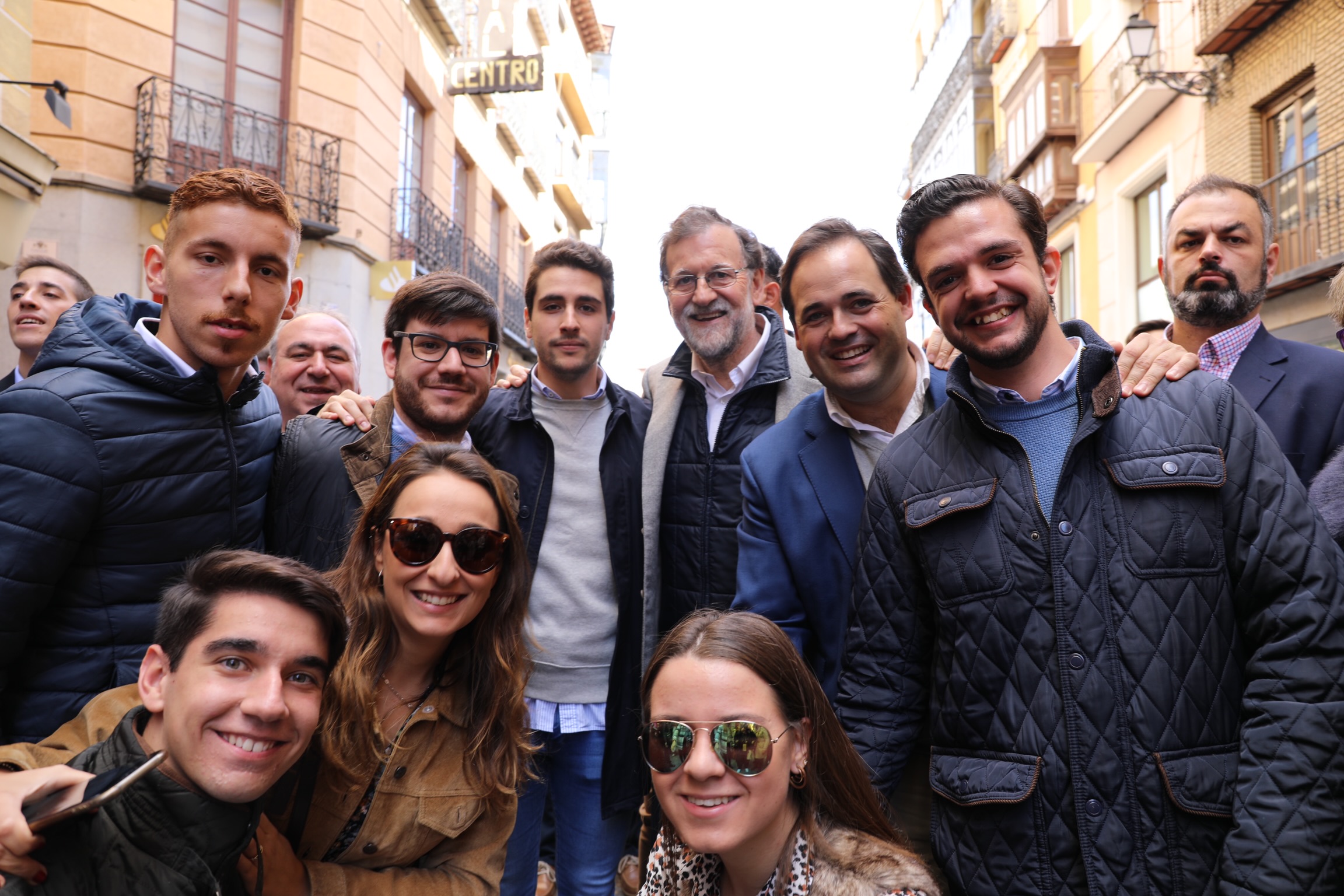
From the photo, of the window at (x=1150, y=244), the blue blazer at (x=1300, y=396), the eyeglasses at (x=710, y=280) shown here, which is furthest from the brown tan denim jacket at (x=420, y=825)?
the window at (x=1150, y=244)

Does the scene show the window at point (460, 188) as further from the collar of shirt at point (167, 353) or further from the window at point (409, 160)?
the collar of shirt at point (167, 353)

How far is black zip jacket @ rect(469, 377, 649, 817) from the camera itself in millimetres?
3619

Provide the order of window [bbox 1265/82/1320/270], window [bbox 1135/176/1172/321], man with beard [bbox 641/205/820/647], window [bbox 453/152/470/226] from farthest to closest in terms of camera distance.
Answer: window [bbox 453/152/470/226] → window [bbox 1135/176/1172/321] → window [bbox 1265/82/1320/270] → man with beard [bbox 641/205/820/647]

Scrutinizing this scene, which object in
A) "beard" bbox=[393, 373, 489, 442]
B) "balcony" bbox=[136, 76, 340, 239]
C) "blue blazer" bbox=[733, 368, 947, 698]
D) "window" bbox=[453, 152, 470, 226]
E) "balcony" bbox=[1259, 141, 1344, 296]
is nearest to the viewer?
"blue blazer" bbox=[733, 368, 947, 698]

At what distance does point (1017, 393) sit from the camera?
98.5 inches

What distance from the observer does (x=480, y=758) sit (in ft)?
8.79

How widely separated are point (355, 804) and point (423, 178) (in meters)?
14.9

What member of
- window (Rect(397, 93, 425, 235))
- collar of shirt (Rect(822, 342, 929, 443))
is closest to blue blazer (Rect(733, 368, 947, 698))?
collar of shirt (Rect(822, 342, 929, 443))

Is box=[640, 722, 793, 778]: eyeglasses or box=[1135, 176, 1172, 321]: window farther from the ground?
box=[1135, 176, 1172, 321]: window

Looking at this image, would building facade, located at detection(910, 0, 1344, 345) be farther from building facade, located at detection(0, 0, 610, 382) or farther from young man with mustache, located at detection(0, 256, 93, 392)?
building facade, located at detection(0, 0, 610, 382)

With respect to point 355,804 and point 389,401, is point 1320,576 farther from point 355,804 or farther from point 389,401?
point 389,401

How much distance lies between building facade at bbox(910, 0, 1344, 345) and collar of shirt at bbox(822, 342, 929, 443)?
17.7ft

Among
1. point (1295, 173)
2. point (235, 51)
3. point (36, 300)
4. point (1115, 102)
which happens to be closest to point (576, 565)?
point (36, 300)

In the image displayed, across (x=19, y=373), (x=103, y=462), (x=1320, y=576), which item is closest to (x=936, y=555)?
(x=1320, y=576)
